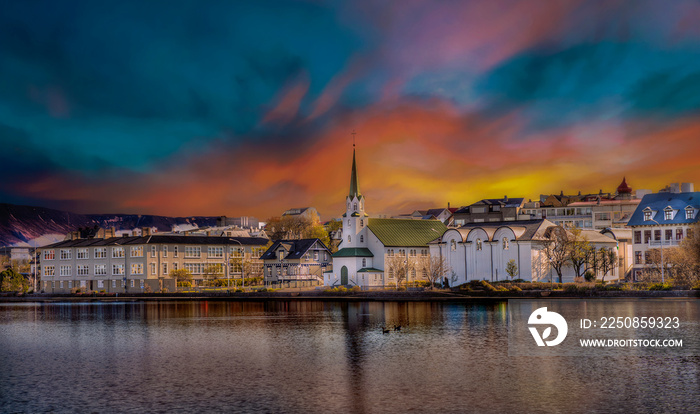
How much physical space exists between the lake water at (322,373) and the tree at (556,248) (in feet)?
132

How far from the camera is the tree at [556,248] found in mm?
95062

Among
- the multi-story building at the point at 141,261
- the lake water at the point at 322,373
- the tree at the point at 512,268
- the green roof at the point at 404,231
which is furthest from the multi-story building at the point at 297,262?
the lake water at the point at 322,373

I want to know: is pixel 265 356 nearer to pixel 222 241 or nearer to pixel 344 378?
pixel 344 378

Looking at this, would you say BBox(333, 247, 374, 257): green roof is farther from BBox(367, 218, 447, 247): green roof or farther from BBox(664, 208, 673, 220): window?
BBox(664, 208, 673, 220): window

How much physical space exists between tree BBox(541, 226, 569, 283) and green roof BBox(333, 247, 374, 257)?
31.5 m

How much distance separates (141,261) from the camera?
131m

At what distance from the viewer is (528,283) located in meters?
92.4

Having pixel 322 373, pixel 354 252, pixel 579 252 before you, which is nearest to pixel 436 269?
pixel 354 252

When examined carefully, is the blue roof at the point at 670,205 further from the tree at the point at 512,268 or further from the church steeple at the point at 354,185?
the church steeple at the point at 354,185

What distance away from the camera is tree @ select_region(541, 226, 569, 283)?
95062 millimetres

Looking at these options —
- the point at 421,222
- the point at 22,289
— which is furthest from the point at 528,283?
the point at 22,289

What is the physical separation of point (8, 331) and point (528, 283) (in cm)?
6212

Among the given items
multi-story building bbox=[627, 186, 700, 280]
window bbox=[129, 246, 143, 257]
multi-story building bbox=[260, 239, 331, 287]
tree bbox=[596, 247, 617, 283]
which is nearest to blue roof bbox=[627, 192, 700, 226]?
multi-story building bbox=[627, 186, 700, 280]

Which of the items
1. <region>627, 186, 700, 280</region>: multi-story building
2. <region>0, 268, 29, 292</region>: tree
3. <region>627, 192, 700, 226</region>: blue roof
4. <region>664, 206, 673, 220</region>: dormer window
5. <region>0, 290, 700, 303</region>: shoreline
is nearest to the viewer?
<region>0, 290, 700, 303</region>: shoreline
